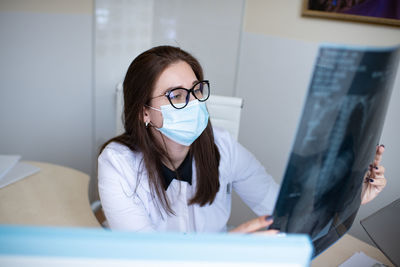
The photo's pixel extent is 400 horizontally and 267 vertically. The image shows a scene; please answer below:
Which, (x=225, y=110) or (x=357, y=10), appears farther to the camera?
(x=357, y=10)

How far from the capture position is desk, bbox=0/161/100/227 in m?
1.21

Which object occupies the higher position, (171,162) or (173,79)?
(173,79)

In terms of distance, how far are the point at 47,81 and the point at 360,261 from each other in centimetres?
214

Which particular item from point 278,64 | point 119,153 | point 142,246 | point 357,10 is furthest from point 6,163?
point 357,10

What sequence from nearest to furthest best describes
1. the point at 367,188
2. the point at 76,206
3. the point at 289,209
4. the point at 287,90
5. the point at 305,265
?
1. the point at 305,265
2. the point at 289,209
3. the point at 367,188
4. the point at 76,206
5. the point at 287,90

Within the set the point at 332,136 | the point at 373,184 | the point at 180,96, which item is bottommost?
the point at 373,184

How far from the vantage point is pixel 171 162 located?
1.31 metres

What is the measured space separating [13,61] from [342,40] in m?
2.04

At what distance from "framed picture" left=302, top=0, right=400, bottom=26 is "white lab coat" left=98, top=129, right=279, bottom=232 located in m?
1.04

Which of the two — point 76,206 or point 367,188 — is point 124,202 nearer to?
point 76,206

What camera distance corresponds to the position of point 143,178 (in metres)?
1.23

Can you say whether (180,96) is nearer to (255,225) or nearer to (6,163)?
(255,225)

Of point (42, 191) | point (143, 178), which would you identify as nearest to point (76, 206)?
point (42, 191)

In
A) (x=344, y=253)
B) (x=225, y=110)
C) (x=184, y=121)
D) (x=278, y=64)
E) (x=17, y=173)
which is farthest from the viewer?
(x=278, y=64)
